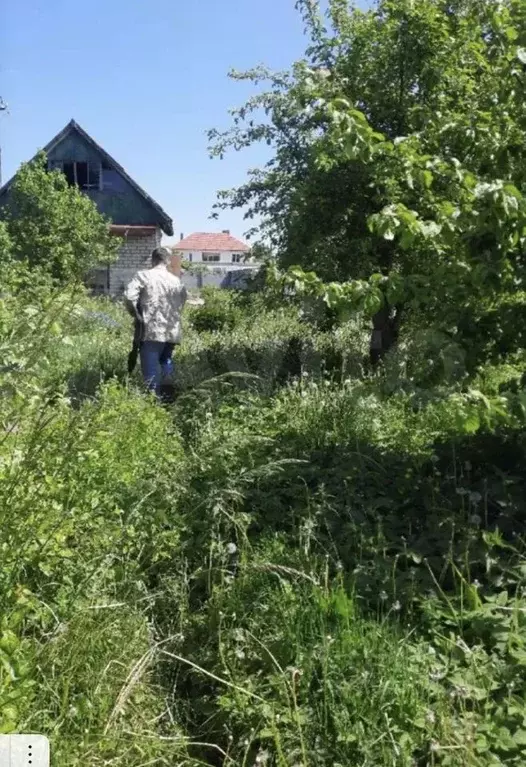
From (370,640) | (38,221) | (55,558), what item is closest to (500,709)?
(370,640)

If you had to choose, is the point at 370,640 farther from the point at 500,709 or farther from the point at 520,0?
the point at 520,0

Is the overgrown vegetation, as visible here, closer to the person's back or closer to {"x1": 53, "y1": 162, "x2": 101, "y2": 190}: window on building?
the person's back

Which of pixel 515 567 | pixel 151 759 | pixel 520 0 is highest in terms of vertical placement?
pixel 520 0

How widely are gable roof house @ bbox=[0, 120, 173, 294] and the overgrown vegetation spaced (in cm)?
2682

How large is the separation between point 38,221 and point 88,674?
25562 mm

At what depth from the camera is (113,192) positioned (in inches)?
1246

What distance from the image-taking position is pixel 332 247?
785 centimetres

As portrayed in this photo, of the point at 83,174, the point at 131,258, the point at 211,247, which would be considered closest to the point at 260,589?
the point at 131,258

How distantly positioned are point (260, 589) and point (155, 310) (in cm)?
468

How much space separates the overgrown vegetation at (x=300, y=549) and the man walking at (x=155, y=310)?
2.02m

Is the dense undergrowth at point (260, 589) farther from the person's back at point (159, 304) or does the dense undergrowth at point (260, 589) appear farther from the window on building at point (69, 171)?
the window on building at point (69, 171)

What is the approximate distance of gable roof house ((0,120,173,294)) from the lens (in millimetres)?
31297

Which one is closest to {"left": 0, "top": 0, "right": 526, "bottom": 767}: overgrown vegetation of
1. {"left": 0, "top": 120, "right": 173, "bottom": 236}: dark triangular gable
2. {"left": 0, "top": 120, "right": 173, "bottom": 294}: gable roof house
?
{"left": 0, "top": 120, "right": 173, "bottom": 294}: gable roof house

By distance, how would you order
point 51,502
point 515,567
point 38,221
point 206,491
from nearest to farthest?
point 515,567
point 51,502
point 206,491
point 38,221
